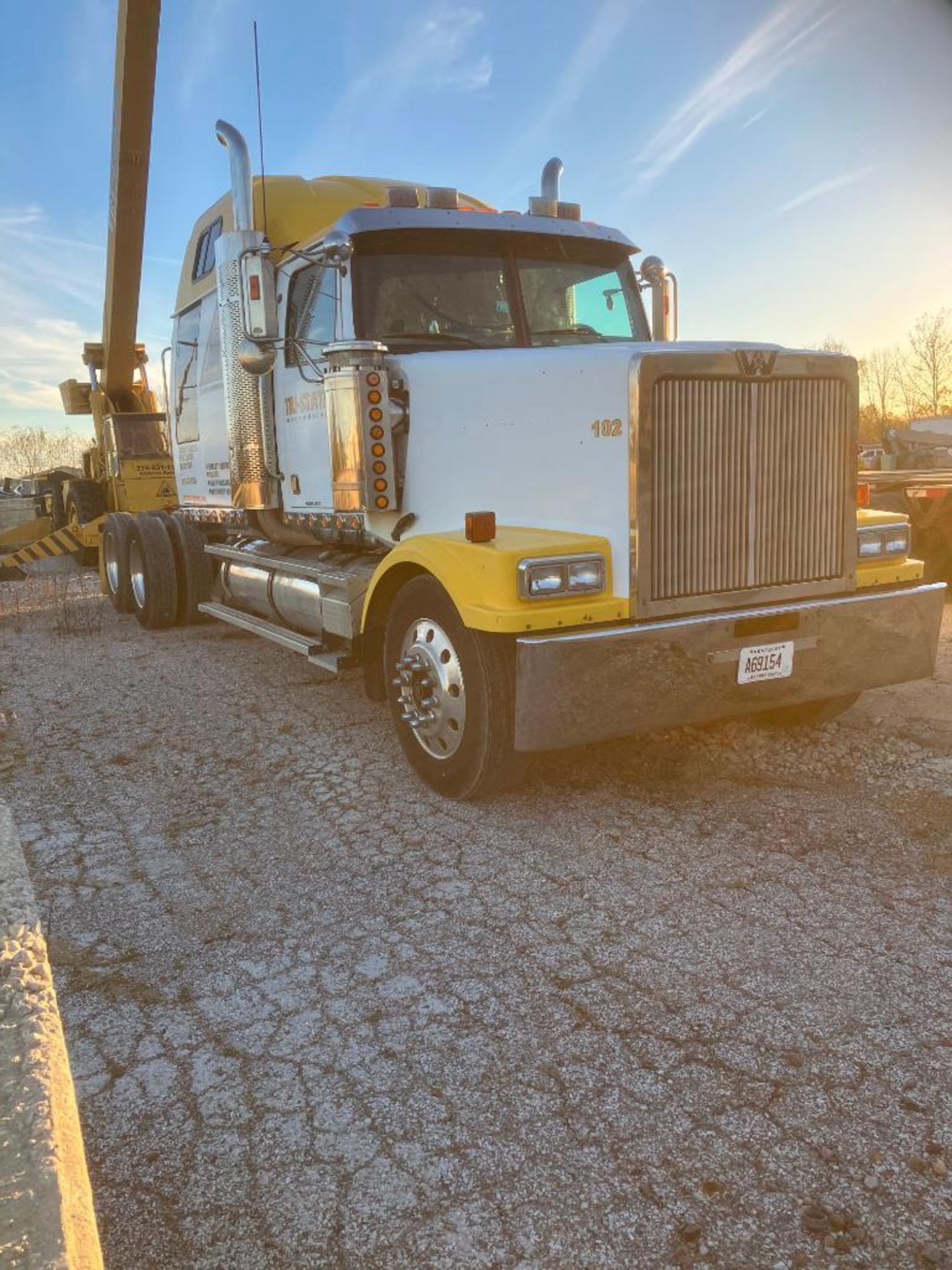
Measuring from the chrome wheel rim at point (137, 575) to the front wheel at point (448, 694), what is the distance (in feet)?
16.8

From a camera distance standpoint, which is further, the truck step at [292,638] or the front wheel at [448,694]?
the truck step at [292,638]

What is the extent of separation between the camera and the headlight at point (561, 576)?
366 cm

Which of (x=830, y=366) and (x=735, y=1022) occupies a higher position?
(x=830, y=366)

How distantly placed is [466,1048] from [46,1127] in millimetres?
1074

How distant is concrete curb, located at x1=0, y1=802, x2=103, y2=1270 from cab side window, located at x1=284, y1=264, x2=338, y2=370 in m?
3.68

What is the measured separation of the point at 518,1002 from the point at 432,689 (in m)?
1.80

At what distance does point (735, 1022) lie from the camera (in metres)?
2.58

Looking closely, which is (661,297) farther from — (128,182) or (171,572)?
(128,182)

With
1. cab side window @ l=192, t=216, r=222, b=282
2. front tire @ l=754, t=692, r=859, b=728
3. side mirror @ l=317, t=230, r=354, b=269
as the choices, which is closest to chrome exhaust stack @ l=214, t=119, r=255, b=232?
side mirror @ l=317, t=230, r=354, b=269

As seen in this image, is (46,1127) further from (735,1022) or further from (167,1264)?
(735,1022)

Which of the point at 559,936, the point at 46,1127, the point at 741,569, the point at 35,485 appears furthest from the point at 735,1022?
the point at 35,485

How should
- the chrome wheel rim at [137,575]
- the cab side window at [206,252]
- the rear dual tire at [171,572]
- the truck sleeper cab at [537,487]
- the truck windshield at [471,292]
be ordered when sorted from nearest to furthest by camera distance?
the truck sleeper cab at [537,487] < the truck windshield at [471,292] < the cab side window at [206,252] < the rear dual tire at [171,572] < the chrome wheel rim at [137,575]

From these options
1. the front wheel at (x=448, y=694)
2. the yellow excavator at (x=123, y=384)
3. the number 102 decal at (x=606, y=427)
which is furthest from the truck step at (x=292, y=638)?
the yellow excavator at (x=123, y=384)

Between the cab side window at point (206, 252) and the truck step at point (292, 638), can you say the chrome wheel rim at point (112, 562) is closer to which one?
the truck step at point (292, 638)
